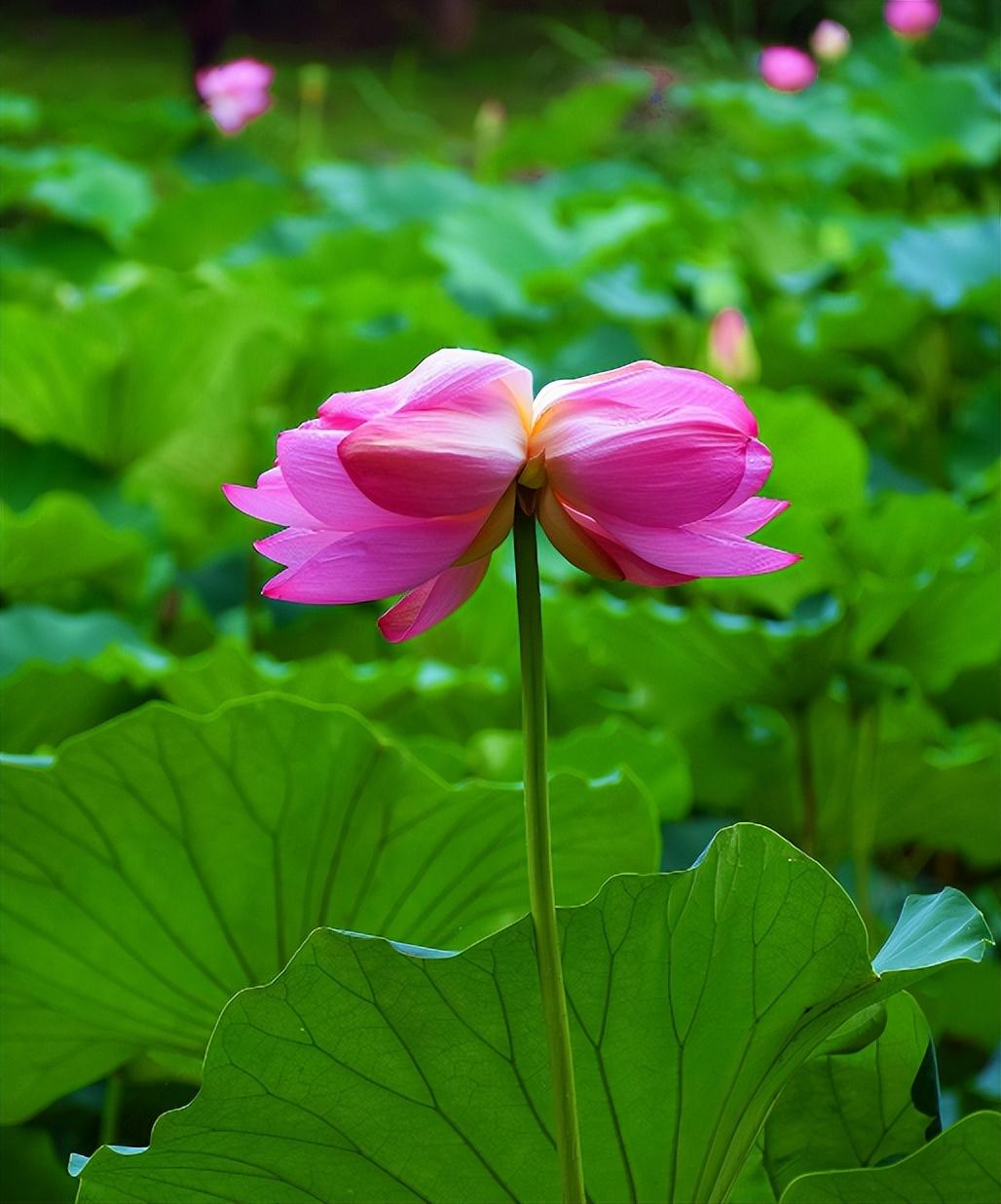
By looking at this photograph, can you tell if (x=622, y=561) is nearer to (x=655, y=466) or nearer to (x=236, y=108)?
(x=655, y=466)

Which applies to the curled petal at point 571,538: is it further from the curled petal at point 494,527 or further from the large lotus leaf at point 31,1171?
the large lotus leaf at point 31,1171

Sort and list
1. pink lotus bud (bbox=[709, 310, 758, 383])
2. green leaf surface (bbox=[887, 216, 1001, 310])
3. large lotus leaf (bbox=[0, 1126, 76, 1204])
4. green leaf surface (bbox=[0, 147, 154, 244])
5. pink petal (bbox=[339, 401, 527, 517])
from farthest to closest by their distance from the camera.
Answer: green leaf surface (bbox=[0, 147, 154, 244])
green leaf surface (bbox=[887, 216, 1001, 310])
pink lotus bud (bbox=[709, 310, 758, 383])
large lotus leaf (bbox=[0, 1126, 76, 1204])
pink petal (bbox=[339, 401, 527, 517])

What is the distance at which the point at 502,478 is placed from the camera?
0.34 metres

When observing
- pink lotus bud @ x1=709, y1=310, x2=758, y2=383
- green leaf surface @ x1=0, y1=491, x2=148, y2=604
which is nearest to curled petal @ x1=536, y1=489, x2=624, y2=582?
green leaf surface @ x1=0, y1=491, x2=148, y2=604

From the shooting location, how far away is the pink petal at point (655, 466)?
0.34m

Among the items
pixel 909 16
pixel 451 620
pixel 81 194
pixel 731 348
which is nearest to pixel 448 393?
pixel 451 620

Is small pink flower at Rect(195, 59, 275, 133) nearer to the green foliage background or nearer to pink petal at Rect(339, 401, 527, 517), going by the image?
the green foliage background

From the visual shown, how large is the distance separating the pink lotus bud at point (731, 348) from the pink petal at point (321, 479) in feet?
2.92

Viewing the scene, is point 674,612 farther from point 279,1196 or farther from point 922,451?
point 922,451

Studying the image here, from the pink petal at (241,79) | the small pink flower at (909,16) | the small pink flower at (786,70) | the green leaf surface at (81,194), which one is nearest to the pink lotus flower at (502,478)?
the green leaf surface at (81,194)

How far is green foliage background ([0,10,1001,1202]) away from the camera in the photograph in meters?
0.51

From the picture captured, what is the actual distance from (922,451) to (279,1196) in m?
1.11

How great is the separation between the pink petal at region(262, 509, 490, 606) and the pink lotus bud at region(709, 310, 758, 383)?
0.88m

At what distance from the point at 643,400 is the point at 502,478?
0.04m
